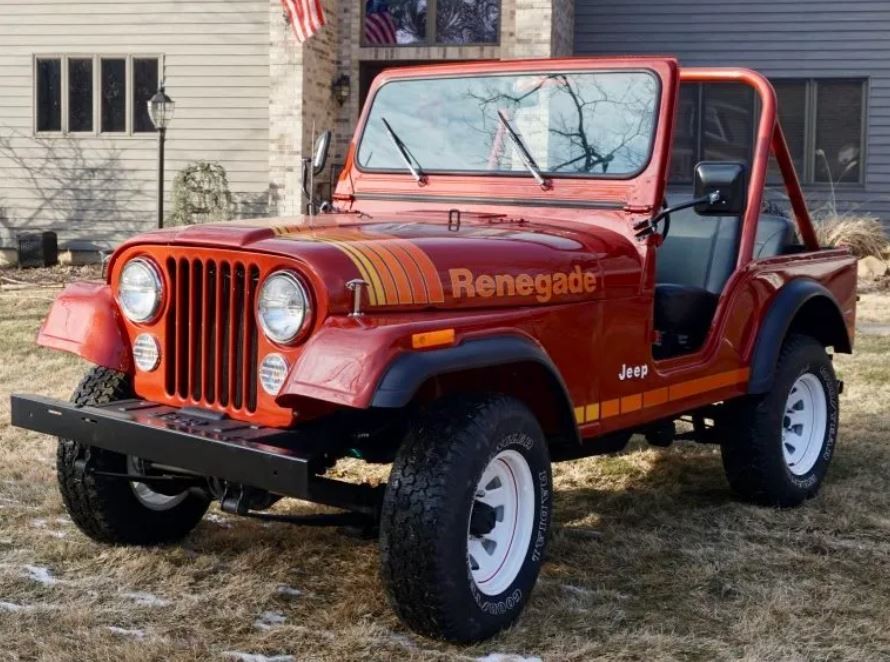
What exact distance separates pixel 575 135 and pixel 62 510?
2462 mm

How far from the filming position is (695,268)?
17.4 feet

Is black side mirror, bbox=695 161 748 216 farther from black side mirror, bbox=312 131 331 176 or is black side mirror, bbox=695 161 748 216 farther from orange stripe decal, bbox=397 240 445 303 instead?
black side mirror, bbox=312 131 331 176

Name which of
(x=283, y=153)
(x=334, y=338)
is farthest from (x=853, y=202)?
(x=334, y=338)

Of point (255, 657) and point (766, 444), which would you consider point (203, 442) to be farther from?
point (766, 444)

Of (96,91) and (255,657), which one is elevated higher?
(96,91)

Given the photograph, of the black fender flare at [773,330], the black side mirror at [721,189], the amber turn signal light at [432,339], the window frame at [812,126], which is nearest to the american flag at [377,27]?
the window frame at [812,126]

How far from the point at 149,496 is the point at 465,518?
57.3 inches

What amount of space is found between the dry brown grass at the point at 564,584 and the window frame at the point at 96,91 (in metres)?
10.3

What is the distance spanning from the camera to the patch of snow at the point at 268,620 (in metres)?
3.54

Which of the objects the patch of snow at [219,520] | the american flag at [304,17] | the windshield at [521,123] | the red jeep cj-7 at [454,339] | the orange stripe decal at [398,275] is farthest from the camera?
the american flag at [304,17]

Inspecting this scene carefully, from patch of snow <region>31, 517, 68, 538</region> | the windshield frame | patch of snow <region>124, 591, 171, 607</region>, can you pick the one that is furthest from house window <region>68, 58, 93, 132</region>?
patch of snow <region>124, 591, 171, 607</region>

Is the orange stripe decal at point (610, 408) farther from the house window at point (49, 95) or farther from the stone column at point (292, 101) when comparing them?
the house window at point (49, 95)

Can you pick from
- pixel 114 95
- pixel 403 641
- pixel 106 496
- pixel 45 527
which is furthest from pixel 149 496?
pixel 114 95

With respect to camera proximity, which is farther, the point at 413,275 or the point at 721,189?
the point at 721,189
